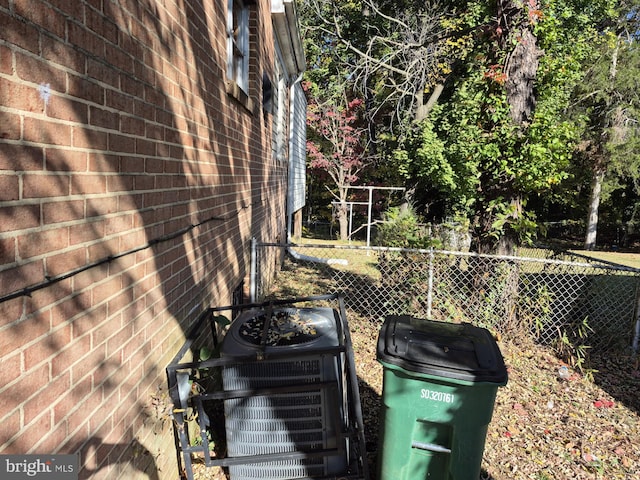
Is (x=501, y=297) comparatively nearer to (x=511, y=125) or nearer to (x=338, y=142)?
(x=511, y=125)

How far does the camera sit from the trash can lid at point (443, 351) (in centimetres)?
252

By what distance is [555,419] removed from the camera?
13.7ft

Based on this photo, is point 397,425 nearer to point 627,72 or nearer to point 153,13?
point 153,13

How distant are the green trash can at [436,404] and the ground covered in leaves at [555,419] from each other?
73 cm

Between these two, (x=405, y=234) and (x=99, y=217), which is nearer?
(x=99, y=217)

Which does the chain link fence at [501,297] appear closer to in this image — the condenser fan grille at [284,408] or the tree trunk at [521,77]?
the tree trunk at [521,77]

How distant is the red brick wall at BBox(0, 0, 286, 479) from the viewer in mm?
1323

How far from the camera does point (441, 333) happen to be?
2.92m

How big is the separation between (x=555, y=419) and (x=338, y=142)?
643 inches

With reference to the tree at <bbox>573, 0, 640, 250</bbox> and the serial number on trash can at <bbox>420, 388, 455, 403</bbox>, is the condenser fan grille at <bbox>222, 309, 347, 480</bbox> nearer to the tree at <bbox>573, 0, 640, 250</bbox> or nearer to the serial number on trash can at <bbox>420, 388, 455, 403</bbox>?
the serial number on trash can at <bbox>420, 388, 455, 403</bbox>

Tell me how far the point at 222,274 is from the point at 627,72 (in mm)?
21497

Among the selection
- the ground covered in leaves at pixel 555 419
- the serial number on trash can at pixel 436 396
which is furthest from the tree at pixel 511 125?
the serial number on trash can at pixel 436 396

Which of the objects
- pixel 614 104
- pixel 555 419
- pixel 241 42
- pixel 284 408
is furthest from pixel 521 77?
pixel 614 104

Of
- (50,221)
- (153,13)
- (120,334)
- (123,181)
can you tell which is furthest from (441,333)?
(153,13)
